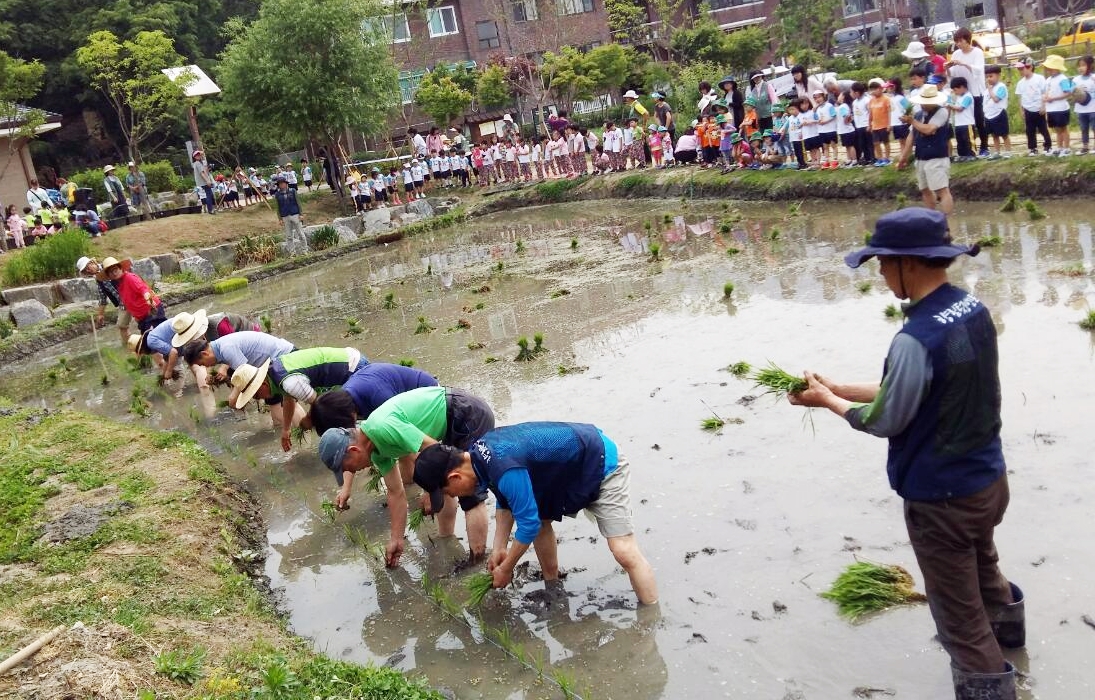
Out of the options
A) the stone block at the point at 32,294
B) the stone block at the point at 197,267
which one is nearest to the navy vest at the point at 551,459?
the stone block at the point at 32,294

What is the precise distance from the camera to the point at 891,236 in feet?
12.7

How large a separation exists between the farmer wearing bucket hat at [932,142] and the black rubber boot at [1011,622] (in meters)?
8.62

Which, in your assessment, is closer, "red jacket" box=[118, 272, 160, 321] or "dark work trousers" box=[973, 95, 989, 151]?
"red jacket" box=[118, 272, 160, 321]

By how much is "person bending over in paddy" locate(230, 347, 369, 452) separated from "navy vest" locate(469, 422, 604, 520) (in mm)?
3352

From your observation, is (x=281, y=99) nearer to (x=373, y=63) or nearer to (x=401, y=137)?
(x=373, y=63)

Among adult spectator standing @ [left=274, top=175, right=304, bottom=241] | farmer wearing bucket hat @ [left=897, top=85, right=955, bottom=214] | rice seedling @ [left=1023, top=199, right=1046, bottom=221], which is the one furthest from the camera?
adult spectator standing @ [left=274, top=175, right=304, bottom=241]

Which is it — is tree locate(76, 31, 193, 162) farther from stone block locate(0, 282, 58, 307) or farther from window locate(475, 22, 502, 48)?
window locate(475, 22, 502, 48)

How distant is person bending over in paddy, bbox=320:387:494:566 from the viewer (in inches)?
249

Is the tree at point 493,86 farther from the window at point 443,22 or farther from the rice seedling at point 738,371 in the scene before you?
the rice seedling at point 738,371

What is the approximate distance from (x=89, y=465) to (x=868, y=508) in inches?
277

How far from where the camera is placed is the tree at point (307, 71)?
2842 centimetres

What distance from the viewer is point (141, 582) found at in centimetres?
646

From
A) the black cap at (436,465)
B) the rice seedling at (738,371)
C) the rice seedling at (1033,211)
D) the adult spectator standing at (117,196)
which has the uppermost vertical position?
the adult spectator standing at (117,196)

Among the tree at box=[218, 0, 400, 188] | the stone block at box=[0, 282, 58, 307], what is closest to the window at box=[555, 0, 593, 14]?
the tree at box=[218, 0, 400, 188]
